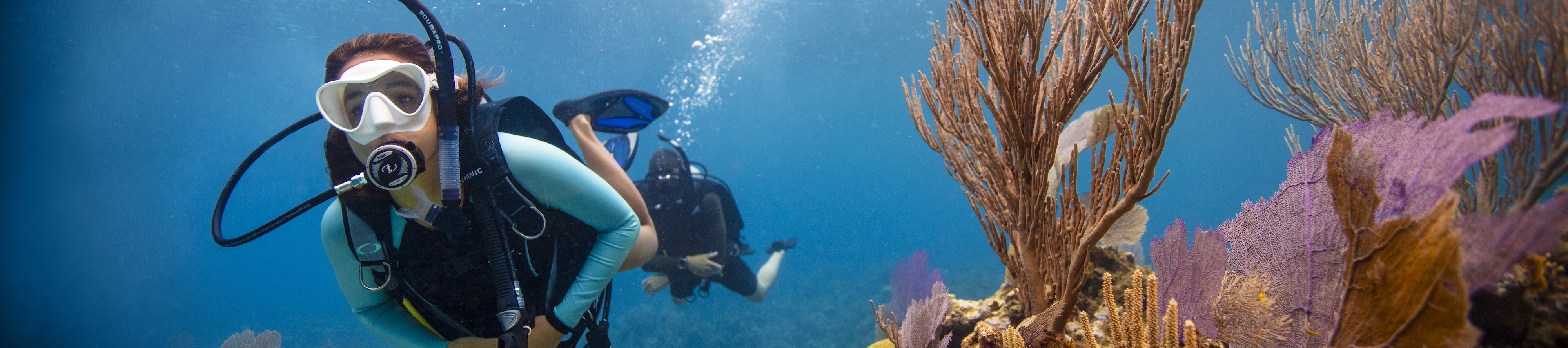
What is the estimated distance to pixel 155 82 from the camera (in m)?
24.7

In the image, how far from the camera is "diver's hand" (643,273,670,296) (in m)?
7.98

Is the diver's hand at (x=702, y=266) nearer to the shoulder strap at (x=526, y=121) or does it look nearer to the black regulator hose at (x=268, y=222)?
the shoulder strap at (x=526, y=121)

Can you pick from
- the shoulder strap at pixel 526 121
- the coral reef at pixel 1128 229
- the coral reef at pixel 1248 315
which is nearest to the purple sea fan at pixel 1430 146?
the coral reef at pixel 1248 315

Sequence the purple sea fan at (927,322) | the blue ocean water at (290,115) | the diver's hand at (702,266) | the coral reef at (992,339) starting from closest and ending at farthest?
1. the coral reef at (992,339)
2. the purple sea fan at (927,322)
3. the diver's hand at (702,266)
4. the blue ocean water at (290,115)

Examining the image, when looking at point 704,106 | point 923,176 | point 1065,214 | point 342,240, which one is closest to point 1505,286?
point 1065,214

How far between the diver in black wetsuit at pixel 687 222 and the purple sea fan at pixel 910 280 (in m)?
2.42

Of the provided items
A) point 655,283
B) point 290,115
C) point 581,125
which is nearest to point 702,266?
point 655,283

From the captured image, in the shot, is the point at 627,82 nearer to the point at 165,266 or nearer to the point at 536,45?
the point at 536,45

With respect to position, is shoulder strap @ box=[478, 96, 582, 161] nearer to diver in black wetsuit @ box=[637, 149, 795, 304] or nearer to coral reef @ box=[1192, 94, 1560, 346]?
coral reef @ box=[1192, 94, 1560, 346]

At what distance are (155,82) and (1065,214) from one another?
38.7 m

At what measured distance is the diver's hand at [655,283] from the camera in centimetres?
798

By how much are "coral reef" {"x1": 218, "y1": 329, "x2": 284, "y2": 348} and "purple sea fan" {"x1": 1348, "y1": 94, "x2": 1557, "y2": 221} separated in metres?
10.3

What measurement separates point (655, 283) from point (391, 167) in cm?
646

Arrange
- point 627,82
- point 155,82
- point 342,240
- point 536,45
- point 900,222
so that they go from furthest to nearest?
1. point 900,222
2. point 627,82
3. point 155,82
4. point 536,45
5. point 342,240
